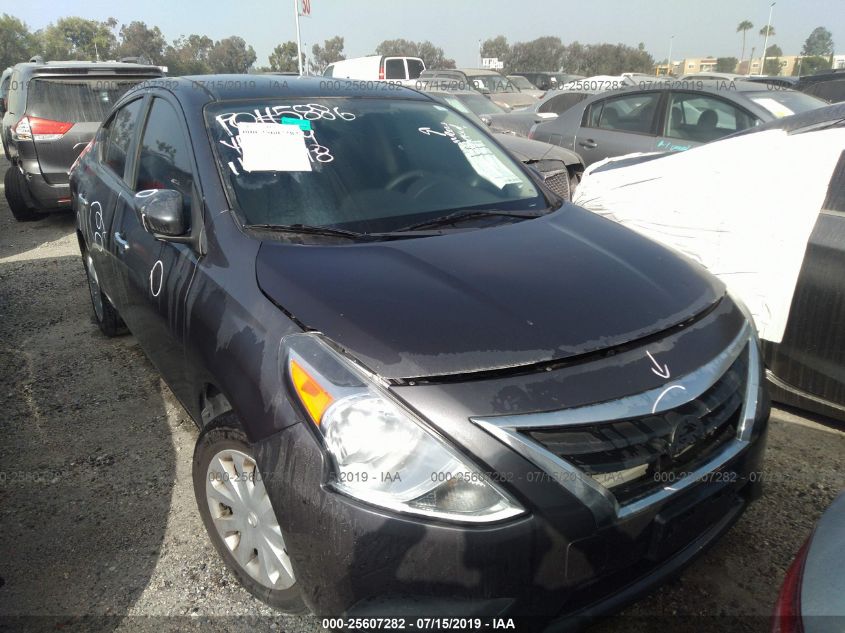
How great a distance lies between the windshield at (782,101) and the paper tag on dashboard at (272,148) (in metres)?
4.80

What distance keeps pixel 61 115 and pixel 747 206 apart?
678cm

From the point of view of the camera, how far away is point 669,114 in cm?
610

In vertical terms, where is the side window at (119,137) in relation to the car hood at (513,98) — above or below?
above

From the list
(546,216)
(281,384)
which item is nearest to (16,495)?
(281,384)

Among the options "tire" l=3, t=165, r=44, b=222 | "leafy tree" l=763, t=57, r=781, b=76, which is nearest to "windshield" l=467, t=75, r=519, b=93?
"tire" l=3, t=165, r=44, b=222

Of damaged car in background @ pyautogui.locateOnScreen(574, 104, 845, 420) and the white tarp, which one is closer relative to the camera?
damaged car in background @ pyautogui.locateOnScreen(574, 104, 845, 420)

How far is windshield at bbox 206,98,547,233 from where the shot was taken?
230 cm

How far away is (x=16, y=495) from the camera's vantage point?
270 cm

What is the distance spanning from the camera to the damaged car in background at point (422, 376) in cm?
146

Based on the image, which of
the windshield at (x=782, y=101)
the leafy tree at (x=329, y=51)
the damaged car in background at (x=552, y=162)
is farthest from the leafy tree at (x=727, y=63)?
the damaged car in background at (x=552, y=162)

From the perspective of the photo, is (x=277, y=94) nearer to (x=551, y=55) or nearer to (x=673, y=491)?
(x=673, y=491)

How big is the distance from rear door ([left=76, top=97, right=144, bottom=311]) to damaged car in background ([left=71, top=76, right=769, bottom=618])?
63 cm

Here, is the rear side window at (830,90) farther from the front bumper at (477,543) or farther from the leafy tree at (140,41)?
the leafy tree at (140,41)

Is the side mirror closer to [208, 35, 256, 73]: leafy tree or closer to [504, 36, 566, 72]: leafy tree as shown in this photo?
[504, 36, 566, 72]: leafy tree
